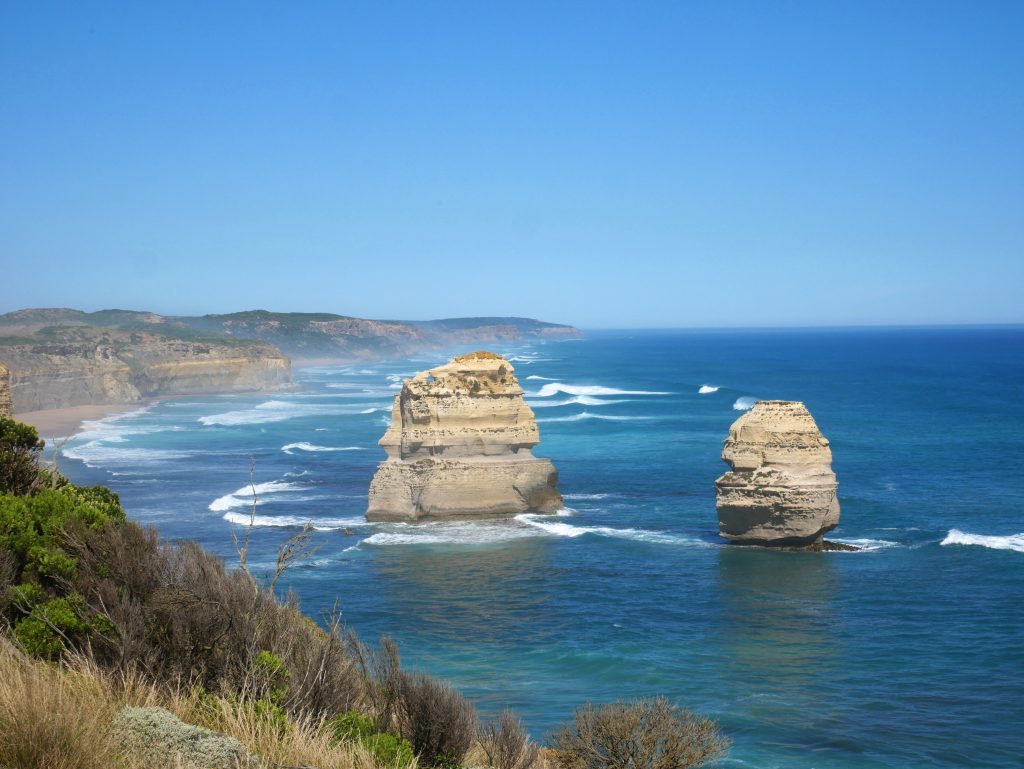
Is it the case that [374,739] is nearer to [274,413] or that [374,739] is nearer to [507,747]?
[507,747]

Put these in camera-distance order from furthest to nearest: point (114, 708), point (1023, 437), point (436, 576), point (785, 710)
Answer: point (1023, 437), point (436, 576), point (785, 710), point (114, 708)

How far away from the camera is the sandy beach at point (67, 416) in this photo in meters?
77.1

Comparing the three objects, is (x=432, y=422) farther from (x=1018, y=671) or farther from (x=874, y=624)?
(x=1018, y=671)

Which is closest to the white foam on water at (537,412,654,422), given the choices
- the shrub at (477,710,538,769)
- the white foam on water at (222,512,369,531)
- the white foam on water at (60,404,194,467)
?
the white foam on water at (60,404,194,467)

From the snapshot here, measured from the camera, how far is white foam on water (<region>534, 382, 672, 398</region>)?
104 meters

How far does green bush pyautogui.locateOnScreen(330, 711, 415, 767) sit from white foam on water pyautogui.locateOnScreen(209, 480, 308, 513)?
32.2 meters

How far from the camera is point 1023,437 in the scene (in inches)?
2516

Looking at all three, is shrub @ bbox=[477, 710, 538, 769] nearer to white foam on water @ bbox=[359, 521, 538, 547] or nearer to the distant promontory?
white foam on water @ bbox=[359, 521, 538, 547]

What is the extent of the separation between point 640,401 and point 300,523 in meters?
55.9

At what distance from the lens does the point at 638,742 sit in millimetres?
15406

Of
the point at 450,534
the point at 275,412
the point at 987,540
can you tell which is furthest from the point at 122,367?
the point at 987,540

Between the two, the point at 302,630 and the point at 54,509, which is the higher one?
the point at 54,509

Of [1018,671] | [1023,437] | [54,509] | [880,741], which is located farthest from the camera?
[1023,437]

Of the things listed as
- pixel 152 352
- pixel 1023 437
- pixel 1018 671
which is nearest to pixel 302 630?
pixel 1018 671
